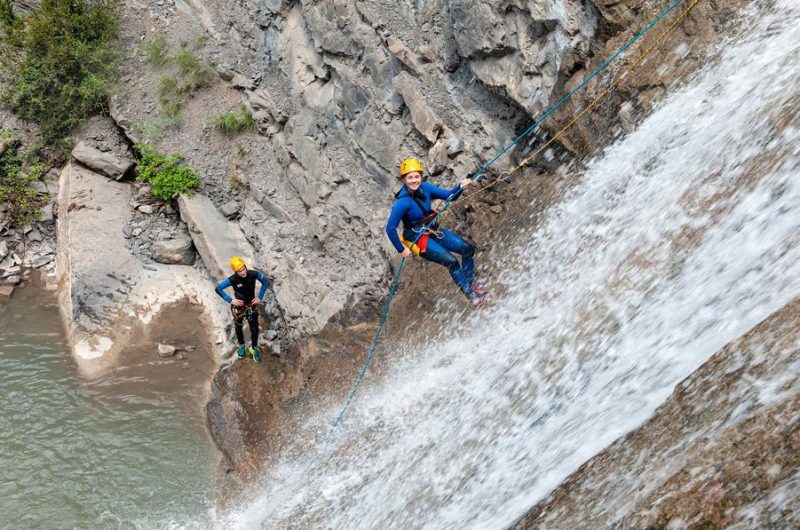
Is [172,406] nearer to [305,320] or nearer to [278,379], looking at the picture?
[278,379]

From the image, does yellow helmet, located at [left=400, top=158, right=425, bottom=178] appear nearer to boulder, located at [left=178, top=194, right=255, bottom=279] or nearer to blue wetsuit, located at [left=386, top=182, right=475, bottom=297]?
blue wetsuit, located at [left=386, top=182, right=475, bottom=297]

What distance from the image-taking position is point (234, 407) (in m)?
9.55

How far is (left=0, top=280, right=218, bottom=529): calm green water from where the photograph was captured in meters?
8.41

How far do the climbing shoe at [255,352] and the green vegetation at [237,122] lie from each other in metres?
Result: 4.74

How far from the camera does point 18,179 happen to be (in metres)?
13.7

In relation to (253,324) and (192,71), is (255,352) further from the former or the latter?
(192,71)

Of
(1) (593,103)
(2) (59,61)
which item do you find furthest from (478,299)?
(2) (59,61)

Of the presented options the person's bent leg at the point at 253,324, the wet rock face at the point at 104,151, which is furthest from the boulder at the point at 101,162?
the person's bent leg at the point at 253,324

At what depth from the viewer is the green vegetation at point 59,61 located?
13719mm

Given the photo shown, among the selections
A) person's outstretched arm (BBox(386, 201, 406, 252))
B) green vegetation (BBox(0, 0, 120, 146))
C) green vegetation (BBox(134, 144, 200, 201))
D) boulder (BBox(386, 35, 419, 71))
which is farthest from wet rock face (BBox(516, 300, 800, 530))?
green vegetation (BBox(0, 0, 120, 146))

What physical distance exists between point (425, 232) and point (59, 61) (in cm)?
1095

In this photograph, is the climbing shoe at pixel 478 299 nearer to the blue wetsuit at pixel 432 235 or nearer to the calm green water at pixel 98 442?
the blue wetsuit at pixel 432 235

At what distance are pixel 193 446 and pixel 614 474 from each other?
7511 millimetres

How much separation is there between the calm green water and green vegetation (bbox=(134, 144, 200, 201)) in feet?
11.0
